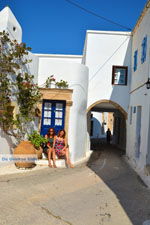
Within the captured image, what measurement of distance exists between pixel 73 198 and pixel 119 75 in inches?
263

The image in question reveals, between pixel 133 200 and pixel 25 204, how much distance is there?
2.28 m

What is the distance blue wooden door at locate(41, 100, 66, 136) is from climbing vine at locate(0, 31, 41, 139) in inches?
26.1

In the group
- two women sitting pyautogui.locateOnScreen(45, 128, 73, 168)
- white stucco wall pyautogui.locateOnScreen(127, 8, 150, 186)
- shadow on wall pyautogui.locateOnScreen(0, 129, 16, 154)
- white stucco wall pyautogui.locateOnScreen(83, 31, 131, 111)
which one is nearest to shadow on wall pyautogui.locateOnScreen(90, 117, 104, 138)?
white stucco wall pyautogui.locateOnScreen(83, 31, 131, 111)

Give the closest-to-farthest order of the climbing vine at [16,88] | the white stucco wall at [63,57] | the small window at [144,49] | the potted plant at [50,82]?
the climbing vine at [16,88] → the small window at [144,49] → the potted plant at [50,82] → the white stucco wall at [63,57]

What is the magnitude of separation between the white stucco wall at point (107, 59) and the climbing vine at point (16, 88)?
306cm

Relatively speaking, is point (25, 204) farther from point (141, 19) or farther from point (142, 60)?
point (141, 19)

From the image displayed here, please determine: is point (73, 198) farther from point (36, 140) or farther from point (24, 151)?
point (36, 140)

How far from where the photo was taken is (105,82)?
10.0 metres

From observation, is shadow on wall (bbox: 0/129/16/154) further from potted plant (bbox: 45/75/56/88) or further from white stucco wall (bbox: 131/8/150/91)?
white stucco wall (bbox: 131/8/150/91)

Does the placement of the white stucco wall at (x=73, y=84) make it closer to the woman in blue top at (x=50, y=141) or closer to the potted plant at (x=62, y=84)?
the potted plant at (x=62, y=84)

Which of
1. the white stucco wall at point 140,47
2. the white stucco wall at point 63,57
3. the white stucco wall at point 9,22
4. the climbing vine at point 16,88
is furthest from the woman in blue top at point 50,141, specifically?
the white stucco wall at point 63,57

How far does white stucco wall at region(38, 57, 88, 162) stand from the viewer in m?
8.65

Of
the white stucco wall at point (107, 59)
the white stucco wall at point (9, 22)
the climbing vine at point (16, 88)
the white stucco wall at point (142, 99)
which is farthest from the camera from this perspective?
the white stucco wall at point (107, 59)

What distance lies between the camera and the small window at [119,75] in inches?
392
